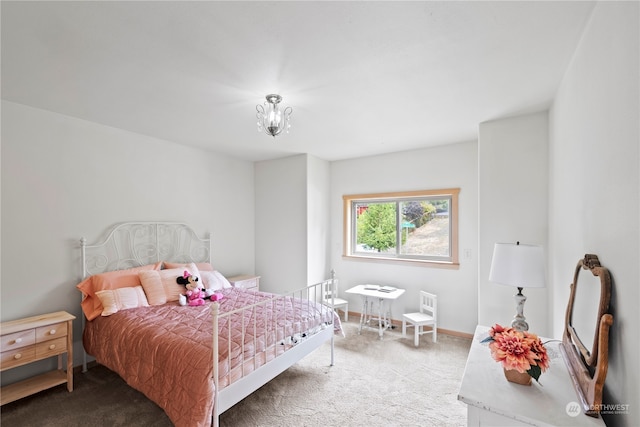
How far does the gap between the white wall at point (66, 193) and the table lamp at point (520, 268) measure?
3.71m

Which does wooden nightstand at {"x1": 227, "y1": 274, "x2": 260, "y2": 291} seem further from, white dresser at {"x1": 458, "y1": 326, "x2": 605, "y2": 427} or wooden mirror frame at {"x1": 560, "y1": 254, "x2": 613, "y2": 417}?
wooden mirror frame at {"x1": 560, "y1": 254, "x2": 613, "y2": 417}

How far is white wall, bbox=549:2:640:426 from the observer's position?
1012 millimetres

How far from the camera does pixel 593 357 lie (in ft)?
3.67

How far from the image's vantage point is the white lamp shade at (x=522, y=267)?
177 centimetres

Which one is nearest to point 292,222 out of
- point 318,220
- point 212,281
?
point 318,220

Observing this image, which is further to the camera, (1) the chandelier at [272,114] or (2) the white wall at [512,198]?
(2) the white wall at [512,198]

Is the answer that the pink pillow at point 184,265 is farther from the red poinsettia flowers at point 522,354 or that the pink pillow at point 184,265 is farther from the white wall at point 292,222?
the red poinsettia flowers at point 522,354

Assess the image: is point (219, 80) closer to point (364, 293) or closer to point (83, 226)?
point (83, 226)

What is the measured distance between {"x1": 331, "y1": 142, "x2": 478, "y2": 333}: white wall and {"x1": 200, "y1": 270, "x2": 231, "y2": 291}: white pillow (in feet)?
6.36

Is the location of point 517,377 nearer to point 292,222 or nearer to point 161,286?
point 161,286

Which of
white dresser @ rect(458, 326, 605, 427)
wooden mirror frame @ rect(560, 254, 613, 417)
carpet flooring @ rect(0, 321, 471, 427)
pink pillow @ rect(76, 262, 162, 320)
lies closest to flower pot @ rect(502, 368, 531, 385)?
white dresser @ rect(458, 326, 605, 427)

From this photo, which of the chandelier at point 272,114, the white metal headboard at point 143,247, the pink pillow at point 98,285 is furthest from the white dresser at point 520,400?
the white metal headboard at point 143,247

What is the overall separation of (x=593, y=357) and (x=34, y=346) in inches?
145

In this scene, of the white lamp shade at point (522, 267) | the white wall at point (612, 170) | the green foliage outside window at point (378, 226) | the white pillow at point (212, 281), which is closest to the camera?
the white wall at point (612, 170)
